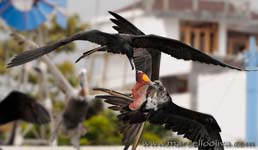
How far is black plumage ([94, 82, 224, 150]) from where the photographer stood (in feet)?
28.8

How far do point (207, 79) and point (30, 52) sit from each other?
64.5 ft

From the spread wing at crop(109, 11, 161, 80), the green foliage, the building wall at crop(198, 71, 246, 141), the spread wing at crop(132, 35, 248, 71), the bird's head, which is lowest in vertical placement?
the green foliage

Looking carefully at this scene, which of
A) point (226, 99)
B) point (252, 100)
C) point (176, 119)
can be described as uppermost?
point (176, 119)

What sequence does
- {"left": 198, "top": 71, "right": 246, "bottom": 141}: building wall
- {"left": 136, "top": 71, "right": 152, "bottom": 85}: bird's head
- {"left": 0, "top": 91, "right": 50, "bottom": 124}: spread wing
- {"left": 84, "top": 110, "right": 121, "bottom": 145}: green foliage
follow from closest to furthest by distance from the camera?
1. {"left": 136, "top": 71, "right": 152, "bottom": 85}: bird's head
2. {"left": 0, "top": 91, "right": 50, "bottom": 124}: spread wing
3. {"left": 84, "top": 110, "right": 121, "bottom": 145}: green foliage
4. {"left": 198, "top": 71, "right": 246, "bottom": 141}: building wall

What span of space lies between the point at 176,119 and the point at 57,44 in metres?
1.40

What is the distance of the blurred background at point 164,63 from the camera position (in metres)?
23.8

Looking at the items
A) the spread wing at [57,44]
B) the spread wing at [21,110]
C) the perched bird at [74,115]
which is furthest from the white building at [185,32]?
the spread wing at [57,44]

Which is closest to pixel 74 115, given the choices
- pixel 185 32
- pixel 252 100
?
pixel 252 100

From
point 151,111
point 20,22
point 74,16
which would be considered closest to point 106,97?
point 151,111

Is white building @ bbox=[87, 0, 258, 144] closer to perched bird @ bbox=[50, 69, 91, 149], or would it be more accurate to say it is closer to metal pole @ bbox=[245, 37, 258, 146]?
metal pole @ bbox=[245, 37, 258, 146]

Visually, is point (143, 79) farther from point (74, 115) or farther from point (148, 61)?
point (74, 115)

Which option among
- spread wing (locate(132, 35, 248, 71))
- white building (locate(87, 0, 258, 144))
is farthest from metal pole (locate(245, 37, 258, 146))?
spread wing (locate(132, 35, 248, 71))

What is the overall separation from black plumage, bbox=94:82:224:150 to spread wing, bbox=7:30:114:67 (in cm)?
60

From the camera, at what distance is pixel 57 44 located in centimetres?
859
